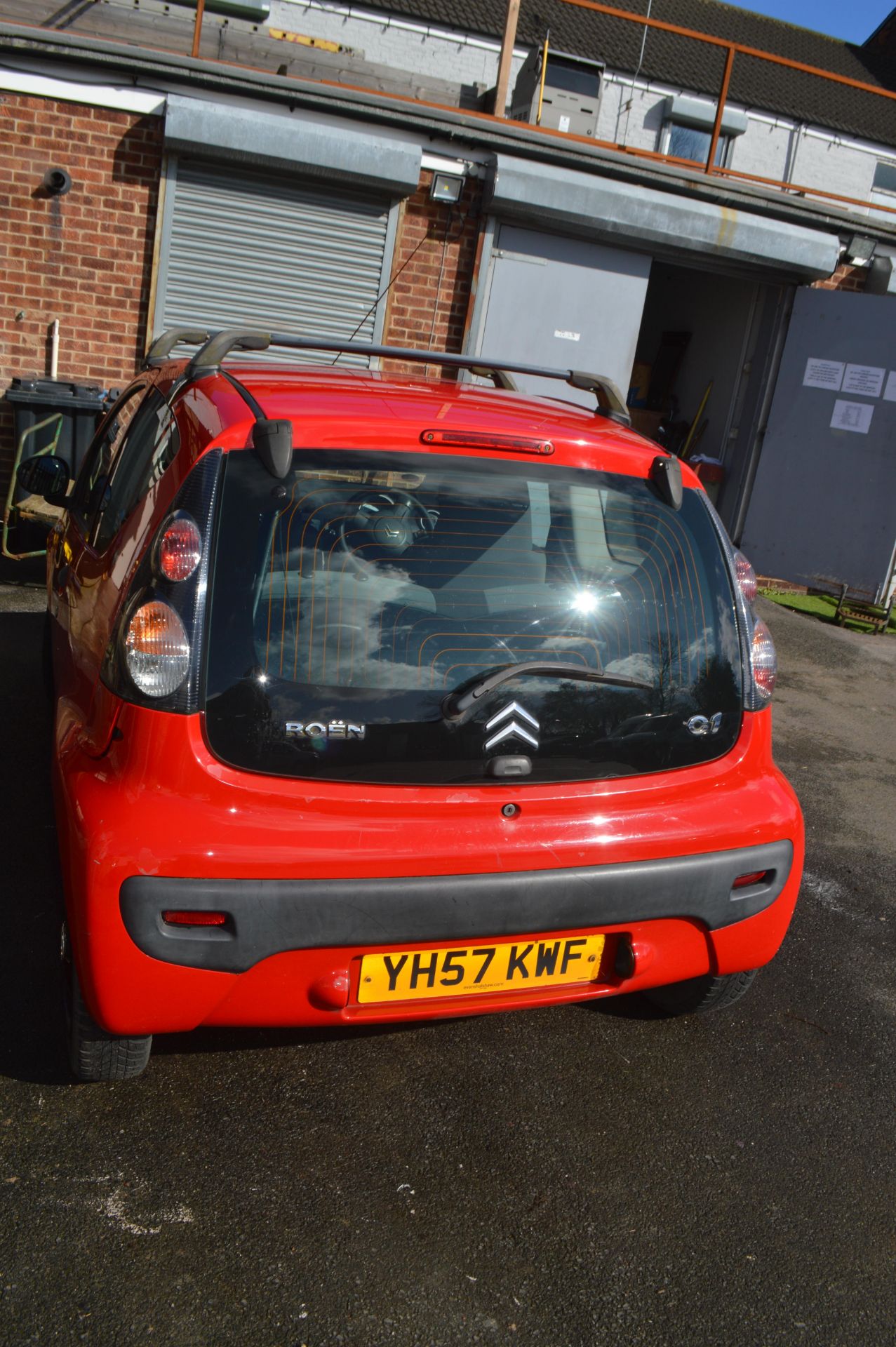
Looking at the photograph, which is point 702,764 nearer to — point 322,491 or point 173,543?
point 322,491

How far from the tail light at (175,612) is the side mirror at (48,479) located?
170cm

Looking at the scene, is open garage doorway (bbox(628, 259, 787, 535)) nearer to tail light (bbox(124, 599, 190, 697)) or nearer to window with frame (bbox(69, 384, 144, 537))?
window with frame (bbox(69, 384, 144, 537))

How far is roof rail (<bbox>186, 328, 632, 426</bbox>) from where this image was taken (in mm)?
2920

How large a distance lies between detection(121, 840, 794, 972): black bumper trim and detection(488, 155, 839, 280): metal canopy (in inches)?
307

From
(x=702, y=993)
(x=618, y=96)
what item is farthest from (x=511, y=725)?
(x=618, y=96)

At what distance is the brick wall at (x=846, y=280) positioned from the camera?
11188 mm

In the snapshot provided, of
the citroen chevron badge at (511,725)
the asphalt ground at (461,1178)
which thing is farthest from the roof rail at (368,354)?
the asphalt ground at (461,1178)

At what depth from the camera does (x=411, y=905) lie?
8.10 feet

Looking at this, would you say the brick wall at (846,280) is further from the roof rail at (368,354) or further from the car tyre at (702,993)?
the car tyre at (702,993)

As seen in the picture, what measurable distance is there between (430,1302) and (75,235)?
839 centimetres

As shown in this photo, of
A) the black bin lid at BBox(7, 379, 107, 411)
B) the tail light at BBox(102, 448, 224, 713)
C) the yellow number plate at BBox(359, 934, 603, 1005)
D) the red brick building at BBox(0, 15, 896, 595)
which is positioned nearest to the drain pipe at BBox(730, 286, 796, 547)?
the red brick building at BBox(0, 15, 896, 595)

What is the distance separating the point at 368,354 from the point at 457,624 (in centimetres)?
110

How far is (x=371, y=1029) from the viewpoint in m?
3.16

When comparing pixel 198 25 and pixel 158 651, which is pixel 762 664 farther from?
pixel 198 25
